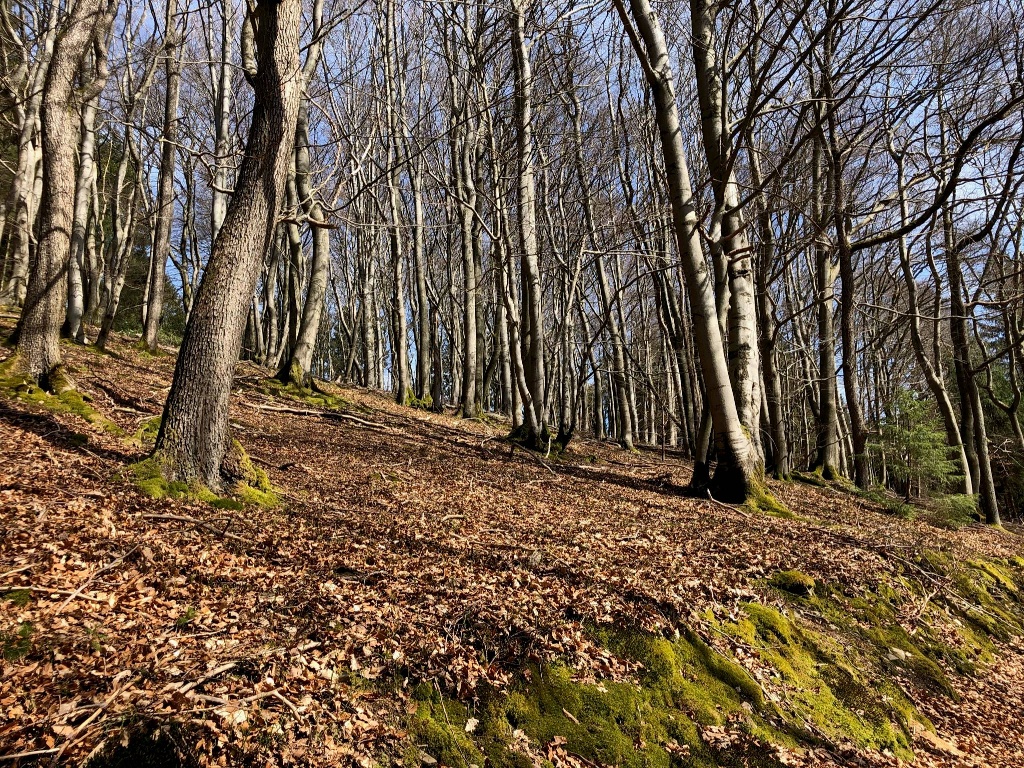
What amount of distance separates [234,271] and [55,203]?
3814 mm

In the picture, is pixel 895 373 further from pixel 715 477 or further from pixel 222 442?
pixel 222 442

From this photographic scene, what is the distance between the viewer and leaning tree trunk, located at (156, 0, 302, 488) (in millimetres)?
4547

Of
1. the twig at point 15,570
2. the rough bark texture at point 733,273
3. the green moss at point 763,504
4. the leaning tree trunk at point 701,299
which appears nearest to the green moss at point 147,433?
the twig at point 15,570

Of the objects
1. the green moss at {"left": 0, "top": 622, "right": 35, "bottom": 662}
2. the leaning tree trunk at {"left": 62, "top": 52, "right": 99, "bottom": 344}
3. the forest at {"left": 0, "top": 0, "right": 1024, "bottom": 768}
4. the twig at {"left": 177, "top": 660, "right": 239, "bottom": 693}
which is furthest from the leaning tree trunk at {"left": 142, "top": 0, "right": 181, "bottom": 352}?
Answer: the twig at {"left": 177, "top": 660, "right": 239, "bottom": 693}

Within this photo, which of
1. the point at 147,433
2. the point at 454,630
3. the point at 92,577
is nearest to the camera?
the point at 92,577

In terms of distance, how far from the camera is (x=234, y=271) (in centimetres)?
463

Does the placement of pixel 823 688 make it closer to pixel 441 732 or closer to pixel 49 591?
pixel 441 732

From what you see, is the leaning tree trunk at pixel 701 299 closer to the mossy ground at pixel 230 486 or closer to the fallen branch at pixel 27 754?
the mossy ground at pixel 230 486

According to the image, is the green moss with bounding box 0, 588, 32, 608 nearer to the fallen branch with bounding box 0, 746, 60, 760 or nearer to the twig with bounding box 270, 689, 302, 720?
the fallen branch with bounding box 0, 746, 60, 760

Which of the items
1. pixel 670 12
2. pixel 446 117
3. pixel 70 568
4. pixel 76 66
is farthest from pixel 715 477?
pixel 446 117

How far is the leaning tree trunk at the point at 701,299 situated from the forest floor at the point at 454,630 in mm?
1052

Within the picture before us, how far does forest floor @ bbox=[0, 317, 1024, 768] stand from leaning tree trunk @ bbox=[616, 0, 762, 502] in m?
1.05

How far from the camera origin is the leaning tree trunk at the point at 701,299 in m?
7.31

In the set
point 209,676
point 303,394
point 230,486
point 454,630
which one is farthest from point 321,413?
point 209,676
